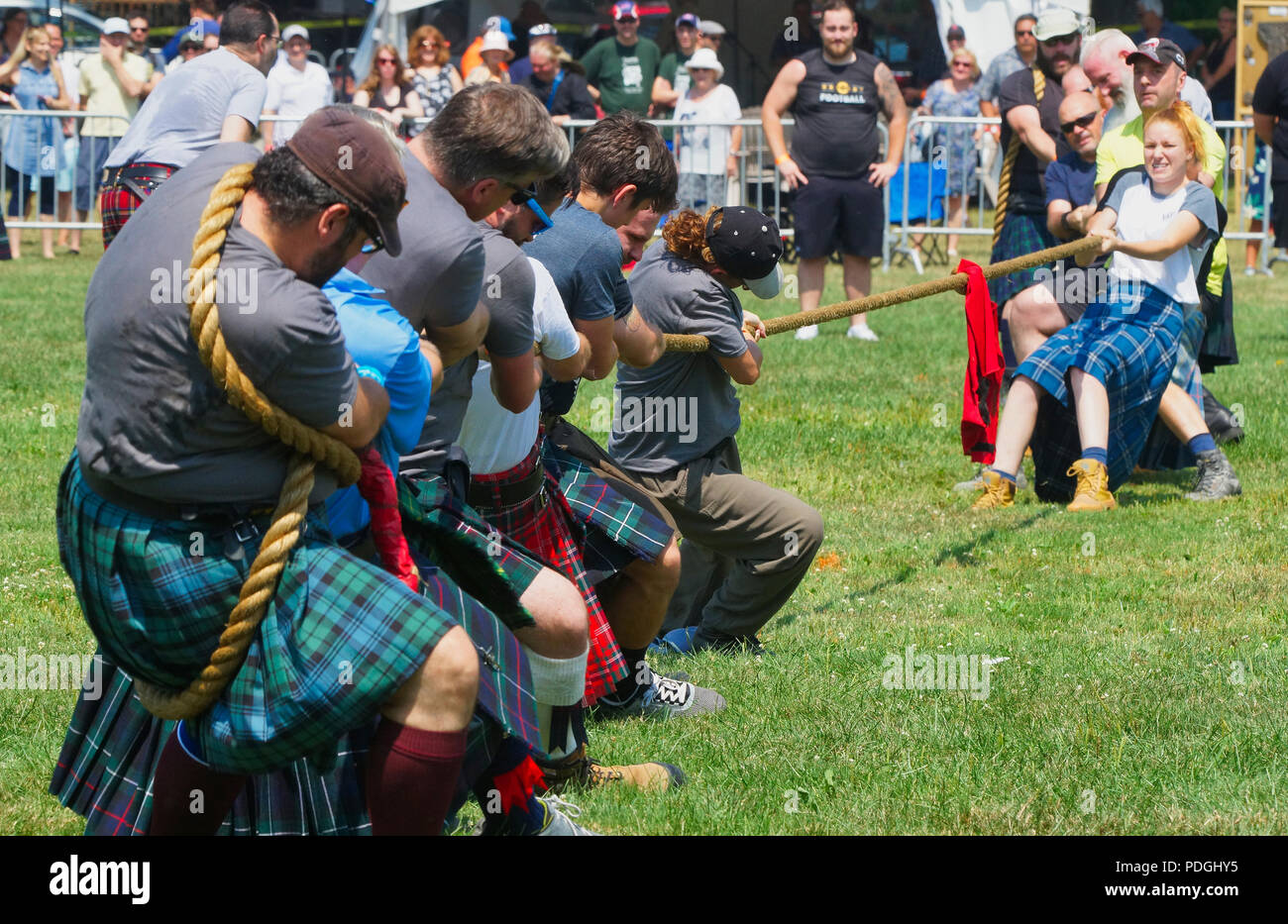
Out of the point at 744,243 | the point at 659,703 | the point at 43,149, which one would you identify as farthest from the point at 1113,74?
the point at 43,149

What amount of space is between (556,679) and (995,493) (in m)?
3.97

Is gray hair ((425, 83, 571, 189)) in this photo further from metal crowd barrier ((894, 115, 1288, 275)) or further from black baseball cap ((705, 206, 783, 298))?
metal crowd barrier ((894, 115, 1288, 275))

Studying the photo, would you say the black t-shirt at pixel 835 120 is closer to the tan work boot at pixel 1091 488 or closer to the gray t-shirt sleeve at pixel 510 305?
the tan work boot at pixel 1091 488

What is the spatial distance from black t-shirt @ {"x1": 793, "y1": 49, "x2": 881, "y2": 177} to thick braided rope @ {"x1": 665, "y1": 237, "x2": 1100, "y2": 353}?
4826 millimetres

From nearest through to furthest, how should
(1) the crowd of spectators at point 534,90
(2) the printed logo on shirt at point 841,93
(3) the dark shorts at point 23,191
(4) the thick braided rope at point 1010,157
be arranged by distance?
(4) the thick braided rope at point 1010,157 → (2) the printed logo on shirt at point 841,93 → (1) the crowd of spectators at point 534,90 → (3) the dark shorts at point 23,191

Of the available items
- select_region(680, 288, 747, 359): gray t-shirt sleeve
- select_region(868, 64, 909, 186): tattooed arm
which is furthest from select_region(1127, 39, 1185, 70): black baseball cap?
select_region(868, 64, 909, 186): tattooed arm

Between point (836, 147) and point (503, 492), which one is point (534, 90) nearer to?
point (836, 147)

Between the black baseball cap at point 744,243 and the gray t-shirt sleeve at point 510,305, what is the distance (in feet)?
4.65

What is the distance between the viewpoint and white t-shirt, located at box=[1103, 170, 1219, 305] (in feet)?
22.9

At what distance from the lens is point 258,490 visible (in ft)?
9.20

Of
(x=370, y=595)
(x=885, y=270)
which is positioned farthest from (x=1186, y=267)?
(x=885, y=270)

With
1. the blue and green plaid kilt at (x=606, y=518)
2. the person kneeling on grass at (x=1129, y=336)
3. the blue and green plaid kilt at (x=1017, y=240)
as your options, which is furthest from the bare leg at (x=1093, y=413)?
the blue and green plaid kilt at (x=606, y=518)

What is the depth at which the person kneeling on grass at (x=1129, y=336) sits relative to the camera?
22.9 ft
